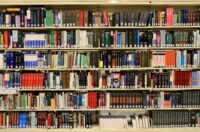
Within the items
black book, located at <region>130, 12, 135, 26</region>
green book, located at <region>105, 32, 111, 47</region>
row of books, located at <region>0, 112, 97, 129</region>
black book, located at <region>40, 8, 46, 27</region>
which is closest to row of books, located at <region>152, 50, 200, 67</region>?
black book, located at <region>130, 12, 135, 26</region>

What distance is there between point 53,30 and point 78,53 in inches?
Answer: 25.5

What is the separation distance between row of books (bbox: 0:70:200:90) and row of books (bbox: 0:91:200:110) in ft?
0.43

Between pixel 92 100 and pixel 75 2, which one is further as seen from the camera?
pixel 92 100

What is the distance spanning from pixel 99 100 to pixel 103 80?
0.36 m

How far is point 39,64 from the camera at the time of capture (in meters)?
4.70

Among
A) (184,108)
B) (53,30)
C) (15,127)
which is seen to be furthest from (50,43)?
(184,108)

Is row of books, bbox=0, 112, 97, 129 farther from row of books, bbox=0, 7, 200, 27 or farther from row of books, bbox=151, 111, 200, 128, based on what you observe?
row of books, bbox=0, 7, 200, 27

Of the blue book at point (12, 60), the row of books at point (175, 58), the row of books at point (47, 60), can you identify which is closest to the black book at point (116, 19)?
the row of books at point (47, 60)

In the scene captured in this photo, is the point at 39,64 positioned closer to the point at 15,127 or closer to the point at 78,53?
the point at 78,53

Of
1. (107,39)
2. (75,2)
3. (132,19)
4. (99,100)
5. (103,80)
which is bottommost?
(99,100)

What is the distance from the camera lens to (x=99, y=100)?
4.76m

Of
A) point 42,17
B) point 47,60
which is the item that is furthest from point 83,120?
point 42,17

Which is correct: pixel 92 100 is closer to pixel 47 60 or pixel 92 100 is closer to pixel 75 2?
pixel 47 60

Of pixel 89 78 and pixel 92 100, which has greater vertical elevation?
pixel 89 78
